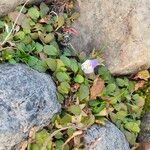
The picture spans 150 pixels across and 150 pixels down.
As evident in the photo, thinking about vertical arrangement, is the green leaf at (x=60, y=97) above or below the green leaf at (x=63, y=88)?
below

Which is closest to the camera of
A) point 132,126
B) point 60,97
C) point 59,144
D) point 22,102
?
Answer: point 22,102

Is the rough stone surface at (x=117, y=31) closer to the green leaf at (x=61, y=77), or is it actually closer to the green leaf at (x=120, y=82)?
the green leaf at (x=120, y=82)

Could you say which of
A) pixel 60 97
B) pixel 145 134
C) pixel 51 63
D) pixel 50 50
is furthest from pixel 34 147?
pixel 145 134

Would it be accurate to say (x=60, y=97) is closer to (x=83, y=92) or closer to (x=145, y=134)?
(x=83, y=92)

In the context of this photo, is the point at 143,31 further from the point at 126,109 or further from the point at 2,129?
the point at 2,129

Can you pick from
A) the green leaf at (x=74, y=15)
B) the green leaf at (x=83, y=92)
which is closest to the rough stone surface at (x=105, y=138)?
the green leaf at (x=83, y=92)

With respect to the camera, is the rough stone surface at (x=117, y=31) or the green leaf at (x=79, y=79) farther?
the rough stone surface at (x=117, y=31)

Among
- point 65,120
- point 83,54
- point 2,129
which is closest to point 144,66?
point 83,54
